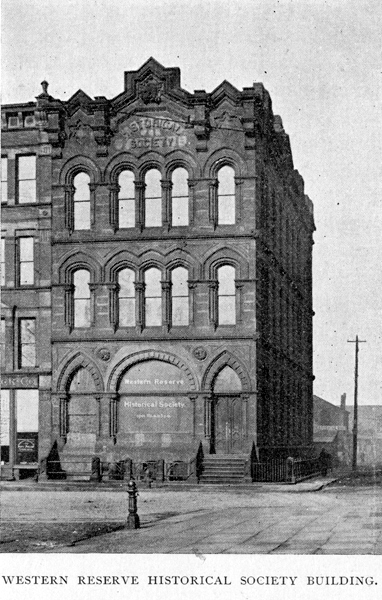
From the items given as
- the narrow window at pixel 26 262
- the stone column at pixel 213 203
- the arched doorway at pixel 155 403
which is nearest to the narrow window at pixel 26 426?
the arched doorway at pixel 155 403

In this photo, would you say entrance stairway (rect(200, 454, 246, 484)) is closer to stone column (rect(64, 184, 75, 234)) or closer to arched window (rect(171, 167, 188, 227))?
arched window (rect(171, 167, 188, 227))

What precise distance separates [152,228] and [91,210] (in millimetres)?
2389

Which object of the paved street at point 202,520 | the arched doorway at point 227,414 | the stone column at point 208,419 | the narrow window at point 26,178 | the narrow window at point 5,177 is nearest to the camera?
the paved street at point 202,520

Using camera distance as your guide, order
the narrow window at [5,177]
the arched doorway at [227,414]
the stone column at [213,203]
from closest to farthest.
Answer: the arched doorway at [227,414] < the stone column at [213,203] < the narrow window at [5,177]

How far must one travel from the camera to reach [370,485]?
34.5 metres

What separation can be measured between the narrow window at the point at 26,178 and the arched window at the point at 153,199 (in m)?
4.53

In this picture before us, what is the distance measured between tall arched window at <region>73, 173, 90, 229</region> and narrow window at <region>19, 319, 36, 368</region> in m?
4.17

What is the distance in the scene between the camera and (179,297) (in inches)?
1387

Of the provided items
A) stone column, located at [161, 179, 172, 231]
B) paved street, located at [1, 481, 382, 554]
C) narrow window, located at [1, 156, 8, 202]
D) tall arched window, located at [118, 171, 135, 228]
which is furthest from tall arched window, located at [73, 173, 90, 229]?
paved street, located at [1, 481, 382, 554]

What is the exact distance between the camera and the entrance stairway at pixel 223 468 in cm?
3288

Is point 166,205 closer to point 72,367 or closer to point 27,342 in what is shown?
point 72,367

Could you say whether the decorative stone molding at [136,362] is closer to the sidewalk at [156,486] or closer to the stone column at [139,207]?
the sidewalk at [156,486]

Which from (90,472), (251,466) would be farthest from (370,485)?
(90,472)

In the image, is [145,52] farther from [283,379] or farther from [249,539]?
[249,539]
